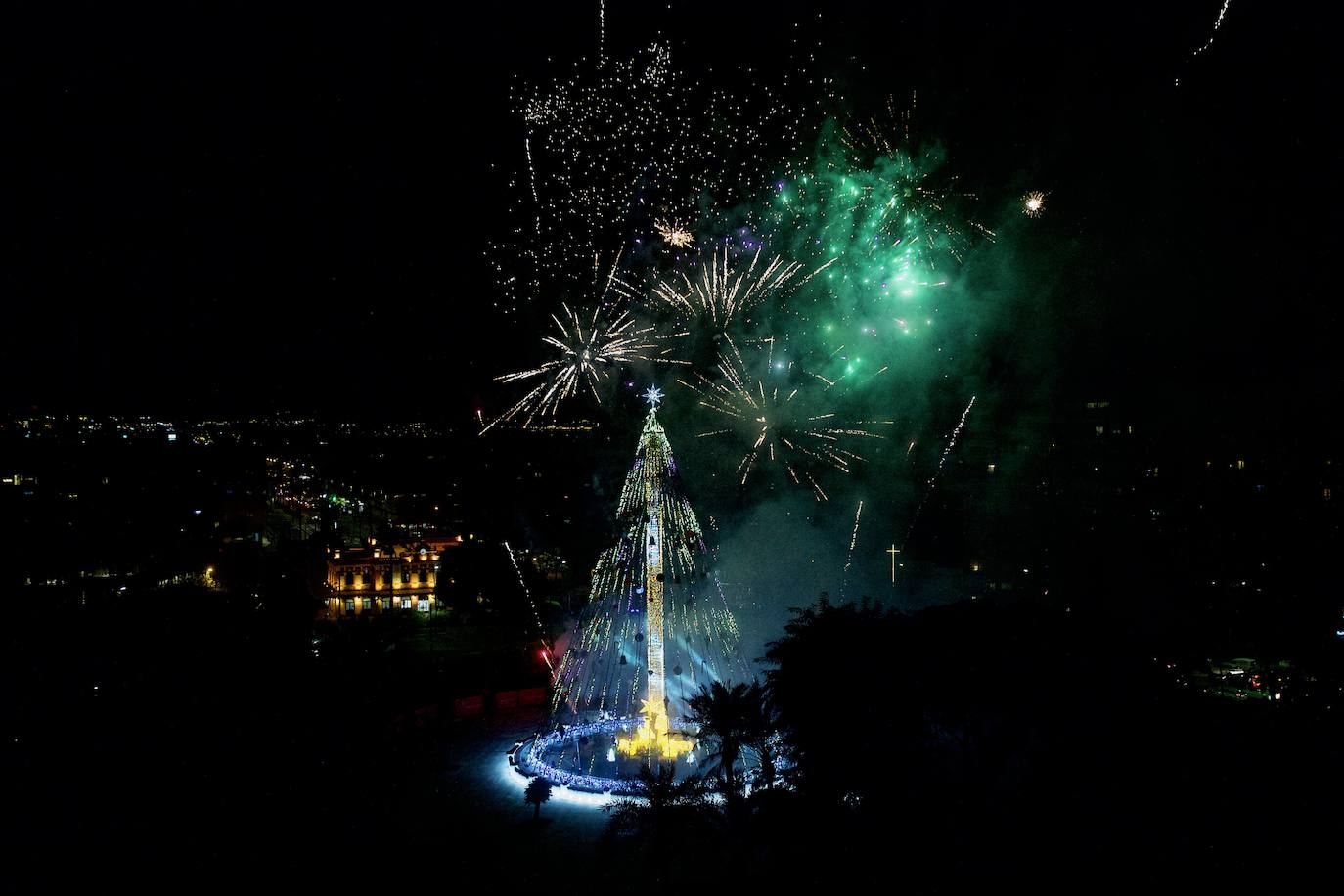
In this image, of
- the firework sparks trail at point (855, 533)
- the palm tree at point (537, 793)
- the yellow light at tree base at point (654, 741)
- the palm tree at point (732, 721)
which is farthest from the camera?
the firework sparks trail at point (855, 533)

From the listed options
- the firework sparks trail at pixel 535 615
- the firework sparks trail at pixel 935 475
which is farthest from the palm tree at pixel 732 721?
the firework sparks trail at pixel 935 475

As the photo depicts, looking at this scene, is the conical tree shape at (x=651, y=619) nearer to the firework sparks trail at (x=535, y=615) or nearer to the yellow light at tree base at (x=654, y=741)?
the yellow light at tree base at (x=654, y=741)

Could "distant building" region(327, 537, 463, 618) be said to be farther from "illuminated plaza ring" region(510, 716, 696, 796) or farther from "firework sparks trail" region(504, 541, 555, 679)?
"illuminated plaza ring" region(510, 716, 696, 796)

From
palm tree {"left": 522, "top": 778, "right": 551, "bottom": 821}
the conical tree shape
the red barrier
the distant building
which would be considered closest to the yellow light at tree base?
the conical tree shape

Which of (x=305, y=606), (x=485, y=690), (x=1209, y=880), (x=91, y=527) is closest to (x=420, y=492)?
(x=91, y=527)

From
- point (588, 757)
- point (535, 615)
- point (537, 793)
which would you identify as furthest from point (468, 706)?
point (535, 615)

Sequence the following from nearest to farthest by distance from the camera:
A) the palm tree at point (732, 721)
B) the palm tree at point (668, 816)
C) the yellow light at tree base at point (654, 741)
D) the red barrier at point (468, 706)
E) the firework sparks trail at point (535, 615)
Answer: the palm tree at point (668, 816) → the palm tree at point (732, 721) → the yellow light at tree base at point (654, 741) → the red barrier at point (468, 706) → the firework sparks trail at point (535, 615)
